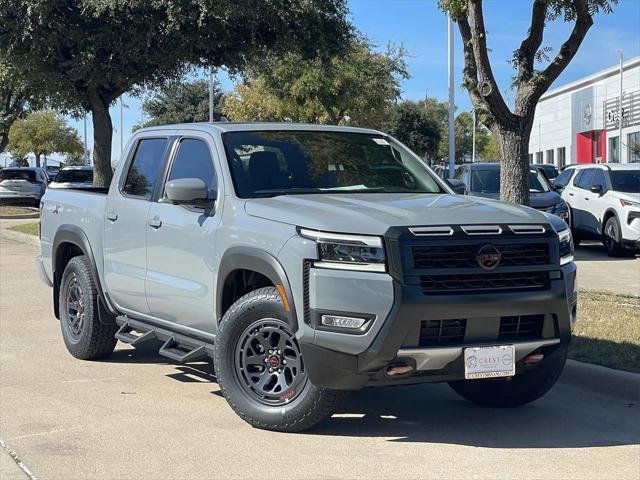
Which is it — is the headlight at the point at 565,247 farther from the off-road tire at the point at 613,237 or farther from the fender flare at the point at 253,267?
the off-road tire at the point at 613,237

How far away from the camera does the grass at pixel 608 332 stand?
7.16 meters

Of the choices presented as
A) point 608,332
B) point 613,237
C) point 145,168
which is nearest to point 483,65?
point 608,332

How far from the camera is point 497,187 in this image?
1750cm

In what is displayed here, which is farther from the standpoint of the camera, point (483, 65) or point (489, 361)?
point (483, 65)

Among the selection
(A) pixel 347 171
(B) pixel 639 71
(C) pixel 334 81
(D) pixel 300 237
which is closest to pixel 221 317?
(D) pixel 300 237

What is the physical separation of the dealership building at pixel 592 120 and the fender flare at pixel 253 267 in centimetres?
4442

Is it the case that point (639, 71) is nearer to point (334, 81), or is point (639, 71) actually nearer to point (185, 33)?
point (334, 81)

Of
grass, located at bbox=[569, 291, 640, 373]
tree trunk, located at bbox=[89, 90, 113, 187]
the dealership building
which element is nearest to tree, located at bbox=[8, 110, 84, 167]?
the dealership building

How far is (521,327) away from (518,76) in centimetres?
549

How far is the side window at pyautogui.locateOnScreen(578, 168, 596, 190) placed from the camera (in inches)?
716

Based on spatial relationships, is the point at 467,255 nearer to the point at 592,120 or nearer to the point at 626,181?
the point at 626,181

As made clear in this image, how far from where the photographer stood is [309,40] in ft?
62.4

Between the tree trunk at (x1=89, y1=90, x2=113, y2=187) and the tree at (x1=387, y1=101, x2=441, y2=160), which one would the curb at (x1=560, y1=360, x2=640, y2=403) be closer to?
the tree trunk at (x1=89, y1=90, x2=113, y2=187)

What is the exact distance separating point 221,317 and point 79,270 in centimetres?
233
